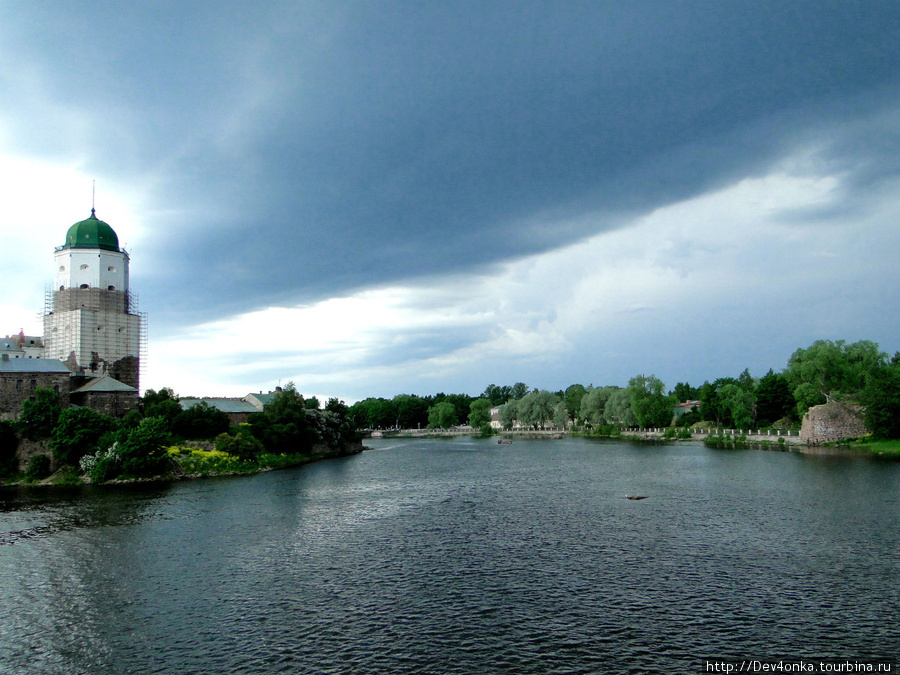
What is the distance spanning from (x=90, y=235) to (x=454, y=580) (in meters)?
97.2

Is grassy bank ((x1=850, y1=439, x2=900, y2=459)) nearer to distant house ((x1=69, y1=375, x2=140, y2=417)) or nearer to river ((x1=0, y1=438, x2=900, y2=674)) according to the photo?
river ((x1=0, y1=438, x2=900, y2=674))

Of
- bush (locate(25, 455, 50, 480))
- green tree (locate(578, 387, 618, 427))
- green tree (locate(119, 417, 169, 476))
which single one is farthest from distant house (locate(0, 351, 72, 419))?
green tree (locate(578, 387, 618, 427))

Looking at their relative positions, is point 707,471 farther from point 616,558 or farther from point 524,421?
point 524,421

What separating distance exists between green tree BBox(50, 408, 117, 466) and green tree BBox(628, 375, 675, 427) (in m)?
109

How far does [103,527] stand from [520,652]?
33796mm

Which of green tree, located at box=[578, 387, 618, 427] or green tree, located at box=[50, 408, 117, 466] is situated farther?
green tree, located at box=[578, 387, 618, 427]

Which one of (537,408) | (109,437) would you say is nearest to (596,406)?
(537,408)

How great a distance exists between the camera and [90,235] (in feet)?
322

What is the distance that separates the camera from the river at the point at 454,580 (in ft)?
66.4

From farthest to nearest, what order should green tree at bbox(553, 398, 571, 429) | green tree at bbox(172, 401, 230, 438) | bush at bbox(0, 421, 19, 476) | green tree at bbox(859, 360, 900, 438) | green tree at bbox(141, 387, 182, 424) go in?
green tree at bbox(553, 398, 571, 429), green tree at bbox(859, 360, 900, 438), green tree at bbox(172, 401, 230, 438), green tree at bbox(141, 387, 182, 424), bush at bbox(0, 421, 19, 476)

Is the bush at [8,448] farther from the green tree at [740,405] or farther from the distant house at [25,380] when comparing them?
the green tree at [740,405]

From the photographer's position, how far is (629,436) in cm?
13925

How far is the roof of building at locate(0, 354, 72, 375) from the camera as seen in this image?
7562cm

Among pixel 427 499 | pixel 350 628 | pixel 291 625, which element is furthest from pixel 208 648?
pixel 427 499
